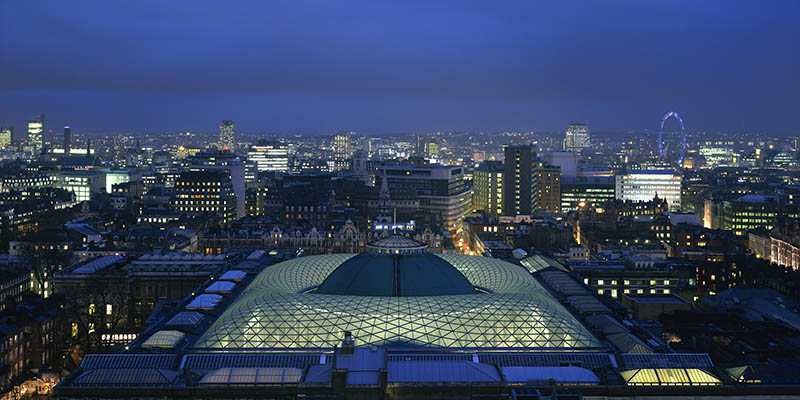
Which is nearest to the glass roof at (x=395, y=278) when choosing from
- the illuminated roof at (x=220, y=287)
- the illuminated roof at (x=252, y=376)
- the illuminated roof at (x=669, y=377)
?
the illuminated roof at (x=220, y=287)

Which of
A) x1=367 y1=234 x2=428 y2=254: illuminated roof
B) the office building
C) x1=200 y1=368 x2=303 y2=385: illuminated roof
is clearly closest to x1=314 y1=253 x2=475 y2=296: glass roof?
x1=367 y1=234 x2=428 y2=254: illuminated roof

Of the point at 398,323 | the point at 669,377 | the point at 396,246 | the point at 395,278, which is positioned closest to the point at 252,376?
the point at 398,323

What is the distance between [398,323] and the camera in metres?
65.4

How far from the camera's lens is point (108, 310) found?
106500mm

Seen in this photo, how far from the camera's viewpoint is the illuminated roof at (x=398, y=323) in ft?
208

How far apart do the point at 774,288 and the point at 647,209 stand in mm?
82361

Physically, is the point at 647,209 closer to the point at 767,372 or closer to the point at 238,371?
the point at 767,372

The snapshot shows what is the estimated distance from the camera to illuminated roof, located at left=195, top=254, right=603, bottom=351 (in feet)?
208

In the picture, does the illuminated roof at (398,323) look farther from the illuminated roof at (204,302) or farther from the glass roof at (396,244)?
A: the glass roof at (396,244)

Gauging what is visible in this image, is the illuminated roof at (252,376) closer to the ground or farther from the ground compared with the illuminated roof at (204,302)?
closer to the ground

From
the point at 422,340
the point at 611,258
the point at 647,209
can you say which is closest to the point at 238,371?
the point at 422,340

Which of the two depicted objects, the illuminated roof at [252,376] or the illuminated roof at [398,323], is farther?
the illuminated roof at [398,323]

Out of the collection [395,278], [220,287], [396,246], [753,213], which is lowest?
[220,287]

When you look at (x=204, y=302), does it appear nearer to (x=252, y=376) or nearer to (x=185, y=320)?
(x=185, y=320)
